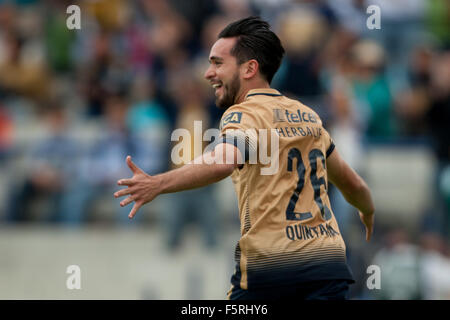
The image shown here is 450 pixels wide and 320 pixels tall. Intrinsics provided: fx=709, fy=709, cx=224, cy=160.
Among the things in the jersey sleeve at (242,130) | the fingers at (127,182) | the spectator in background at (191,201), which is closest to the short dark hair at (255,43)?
the jersey sleeve at (242,130)

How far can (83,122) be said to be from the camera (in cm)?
1262

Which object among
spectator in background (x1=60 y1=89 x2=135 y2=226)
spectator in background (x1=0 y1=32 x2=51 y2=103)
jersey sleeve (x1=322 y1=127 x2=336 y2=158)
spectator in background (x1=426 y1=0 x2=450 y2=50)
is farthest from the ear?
spectator in background (x1=0 y1=32 x2=51 y2=103)

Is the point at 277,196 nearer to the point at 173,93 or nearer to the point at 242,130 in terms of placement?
the point at 242,130

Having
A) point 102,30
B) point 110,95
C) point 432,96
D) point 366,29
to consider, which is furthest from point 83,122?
point 432,96

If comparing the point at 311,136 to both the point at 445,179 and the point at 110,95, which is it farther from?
the point at 110,95

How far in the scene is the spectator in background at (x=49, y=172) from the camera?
11.7m

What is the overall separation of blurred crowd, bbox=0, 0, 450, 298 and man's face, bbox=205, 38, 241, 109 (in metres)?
5.02

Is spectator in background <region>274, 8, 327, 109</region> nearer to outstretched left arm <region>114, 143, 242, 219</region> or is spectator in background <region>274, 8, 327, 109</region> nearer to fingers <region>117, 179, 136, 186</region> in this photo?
outstretched left arm <region>114, 143, 242, 219</region>

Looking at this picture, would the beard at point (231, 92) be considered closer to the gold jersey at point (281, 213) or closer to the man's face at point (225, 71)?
the man's face at point (225, 71)

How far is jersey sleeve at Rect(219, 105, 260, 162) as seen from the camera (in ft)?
13.5

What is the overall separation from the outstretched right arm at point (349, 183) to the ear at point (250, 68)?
2.57 feet

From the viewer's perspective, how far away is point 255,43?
15.0 feet
